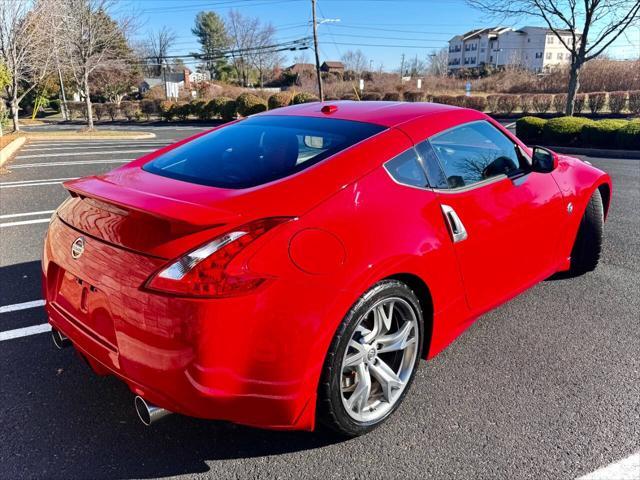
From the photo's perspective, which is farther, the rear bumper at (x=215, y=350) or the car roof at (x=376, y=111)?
the car roof at (x=376, y=111)

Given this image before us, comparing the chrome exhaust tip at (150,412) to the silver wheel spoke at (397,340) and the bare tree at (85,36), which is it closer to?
the silver wheel spoke at (397,340)

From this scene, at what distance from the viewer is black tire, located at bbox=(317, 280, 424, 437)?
1.96m

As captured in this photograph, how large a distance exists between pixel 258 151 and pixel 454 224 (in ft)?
3.62

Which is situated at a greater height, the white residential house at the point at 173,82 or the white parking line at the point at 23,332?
the white residential house at the point at 173,82

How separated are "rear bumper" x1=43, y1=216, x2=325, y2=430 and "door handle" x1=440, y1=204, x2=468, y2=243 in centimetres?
95

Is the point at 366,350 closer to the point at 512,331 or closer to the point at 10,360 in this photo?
the point at 512,331

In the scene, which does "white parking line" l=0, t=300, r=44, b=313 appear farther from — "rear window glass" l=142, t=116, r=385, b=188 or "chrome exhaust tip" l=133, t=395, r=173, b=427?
"chrome exhaust tip" l=133, t=395, r=173, b=427

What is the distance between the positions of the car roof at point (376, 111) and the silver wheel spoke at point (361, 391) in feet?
4.17

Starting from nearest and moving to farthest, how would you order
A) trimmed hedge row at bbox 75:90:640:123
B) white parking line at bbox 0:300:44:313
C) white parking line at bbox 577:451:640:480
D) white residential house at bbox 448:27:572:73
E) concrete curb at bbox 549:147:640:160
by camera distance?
white parking line at bbox 577:451:640:480 < white parking line at bbox 0:300:44:313 < concrete curb at bbox 549:147:640:160 < trimmed hedge row at bbox 75:90:640:123 < white residential house at bbox 448:27:572:73

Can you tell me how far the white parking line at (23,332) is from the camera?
3141 mm

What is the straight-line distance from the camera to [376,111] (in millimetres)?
2850

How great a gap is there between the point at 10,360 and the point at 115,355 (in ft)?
4.44

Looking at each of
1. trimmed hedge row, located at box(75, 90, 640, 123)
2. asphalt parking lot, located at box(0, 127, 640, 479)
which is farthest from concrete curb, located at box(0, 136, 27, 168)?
trimmed hedge row, located at box(75, 90, 640, 123)

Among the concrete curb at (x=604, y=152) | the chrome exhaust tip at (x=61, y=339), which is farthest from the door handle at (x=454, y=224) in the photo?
the concrete curb at (x=604, y=152)
